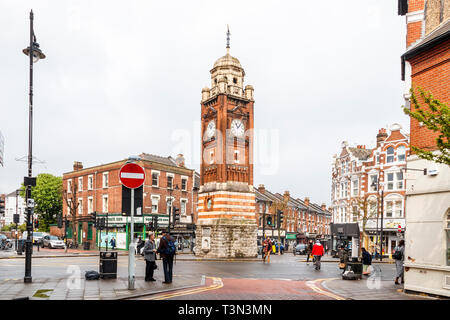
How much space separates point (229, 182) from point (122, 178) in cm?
3019

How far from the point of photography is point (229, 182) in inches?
1677

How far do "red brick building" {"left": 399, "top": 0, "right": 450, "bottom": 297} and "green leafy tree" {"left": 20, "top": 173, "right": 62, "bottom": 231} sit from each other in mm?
68127

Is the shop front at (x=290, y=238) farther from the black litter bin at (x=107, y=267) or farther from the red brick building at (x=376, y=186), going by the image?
the black litter bin at (x=107, y=267)

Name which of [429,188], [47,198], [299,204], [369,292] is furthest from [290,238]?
[429,188]

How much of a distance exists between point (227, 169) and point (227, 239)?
656 centimetres

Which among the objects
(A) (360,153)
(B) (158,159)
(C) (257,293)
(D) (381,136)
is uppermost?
(D) (381,136)

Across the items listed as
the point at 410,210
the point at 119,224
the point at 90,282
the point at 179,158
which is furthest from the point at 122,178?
the point at 179,158

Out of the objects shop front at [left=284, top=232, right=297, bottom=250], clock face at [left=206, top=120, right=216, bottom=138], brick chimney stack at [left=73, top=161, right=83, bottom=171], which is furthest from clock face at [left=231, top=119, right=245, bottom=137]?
shop front at [left=284, top=232, right=297, bottom=250]

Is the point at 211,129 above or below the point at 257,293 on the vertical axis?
above

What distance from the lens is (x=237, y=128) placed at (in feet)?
145

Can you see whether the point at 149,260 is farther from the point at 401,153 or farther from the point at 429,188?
the point at 401,153

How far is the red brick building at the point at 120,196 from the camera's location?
51062mm

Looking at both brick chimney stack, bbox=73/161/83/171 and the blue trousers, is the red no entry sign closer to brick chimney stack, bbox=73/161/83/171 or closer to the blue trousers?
the blue trousers

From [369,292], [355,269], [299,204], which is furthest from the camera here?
[299,204]
